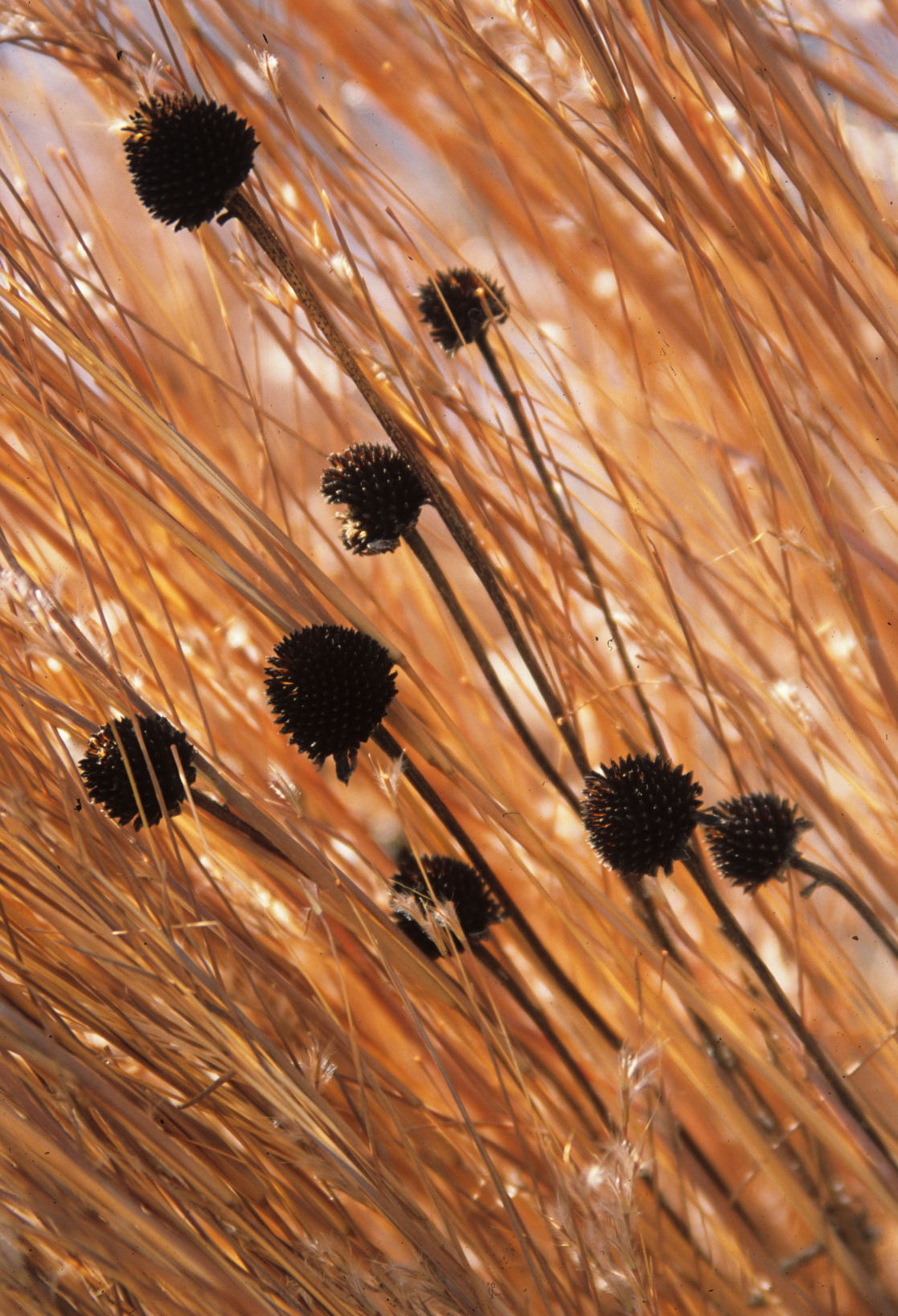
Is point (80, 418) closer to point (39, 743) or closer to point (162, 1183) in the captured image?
point (39, 743)

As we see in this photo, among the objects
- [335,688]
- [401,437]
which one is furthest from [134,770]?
[401,437]

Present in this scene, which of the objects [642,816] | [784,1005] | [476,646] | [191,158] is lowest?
[784,1005]

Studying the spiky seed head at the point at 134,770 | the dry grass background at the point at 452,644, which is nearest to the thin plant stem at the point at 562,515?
the dry grass background at the point at 452,644

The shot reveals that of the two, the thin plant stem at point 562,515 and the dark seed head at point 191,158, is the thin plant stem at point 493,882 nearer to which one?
the thin plant stem at point 562,515

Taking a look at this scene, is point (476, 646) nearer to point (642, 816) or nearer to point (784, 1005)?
point (642, 816)

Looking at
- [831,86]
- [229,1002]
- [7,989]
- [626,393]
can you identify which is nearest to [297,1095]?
[229,1002]

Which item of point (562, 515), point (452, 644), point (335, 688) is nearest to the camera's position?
point (335, 688)
